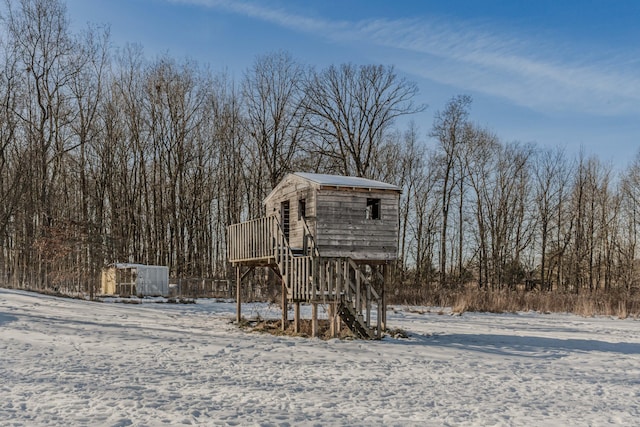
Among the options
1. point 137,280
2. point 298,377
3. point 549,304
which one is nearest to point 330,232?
point 298,377

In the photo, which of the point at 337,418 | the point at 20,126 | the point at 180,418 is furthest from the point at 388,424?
the point at 20,126

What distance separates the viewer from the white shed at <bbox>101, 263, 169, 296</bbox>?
37.2 meters

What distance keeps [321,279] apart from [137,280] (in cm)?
2309

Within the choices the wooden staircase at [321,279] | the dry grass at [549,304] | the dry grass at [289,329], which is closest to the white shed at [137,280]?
the dry grass at [289,329]

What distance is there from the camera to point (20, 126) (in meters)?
41.0

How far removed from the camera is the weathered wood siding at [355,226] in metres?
19.3

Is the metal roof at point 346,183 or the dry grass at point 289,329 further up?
the metal roof at point 346,183

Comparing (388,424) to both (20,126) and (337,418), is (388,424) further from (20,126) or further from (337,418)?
(20,126)

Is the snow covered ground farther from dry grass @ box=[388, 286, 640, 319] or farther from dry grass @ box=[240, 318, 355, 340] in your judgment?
dry grass @ box=[388, 286, 640, 319]

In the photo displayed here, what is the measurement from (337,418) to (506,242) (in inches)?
1798

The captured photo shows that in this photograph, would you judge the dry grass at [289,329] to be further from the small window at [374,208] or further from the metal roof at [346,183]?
the metal roof at [346,183]

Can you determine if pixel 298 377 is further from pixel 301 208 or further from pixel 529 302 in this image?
pixel 529 302

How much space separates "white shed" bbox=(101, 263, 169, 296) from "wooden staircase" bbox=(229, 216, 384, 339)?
63.6ft

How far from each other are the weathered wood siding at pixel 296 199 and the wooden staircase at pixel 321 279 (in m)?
0.51
